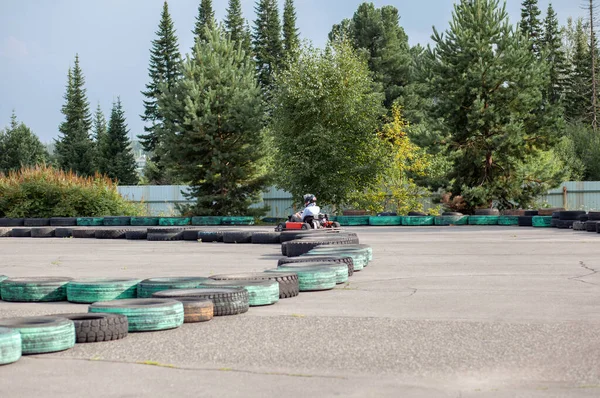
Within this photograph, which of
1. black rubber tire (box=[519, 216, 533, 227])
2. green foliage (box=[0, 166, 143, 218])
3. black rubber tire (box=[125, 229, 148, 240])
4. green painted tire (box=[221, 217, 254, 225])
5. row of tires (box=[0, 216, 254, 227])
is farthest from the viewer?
green foliage (box=[0, 166, 143, 218])

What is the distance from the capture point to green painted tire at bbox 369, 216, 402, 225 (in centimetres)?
3053

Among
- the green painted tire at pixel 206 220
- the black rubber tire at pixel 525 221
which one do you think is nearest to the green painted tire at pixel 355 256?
the black rubber tire at pixel 525 221

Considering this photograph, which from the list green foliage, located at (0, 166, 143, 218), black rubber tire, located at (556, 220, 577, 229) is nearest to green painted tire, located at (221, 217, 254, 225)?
green foliage, located at (0, 166, 143, 218)

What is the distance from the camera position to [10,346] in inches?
213

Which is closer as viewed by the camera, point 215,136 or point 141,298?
point 141,298

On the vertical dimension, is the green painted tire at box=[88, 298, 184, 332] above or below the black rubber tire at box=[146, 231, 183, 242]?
below

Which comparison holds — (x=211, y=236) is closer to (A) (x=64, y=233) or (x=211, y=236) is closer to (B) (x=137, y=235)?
(B) (x=137, y=235)

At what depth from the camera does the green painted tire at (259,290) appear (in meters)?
8.04

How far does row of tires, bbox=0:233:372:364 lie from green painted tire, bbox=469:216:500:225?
1808cm

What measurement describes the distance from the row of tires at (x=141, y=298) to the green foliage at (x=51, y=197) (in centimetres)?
2572

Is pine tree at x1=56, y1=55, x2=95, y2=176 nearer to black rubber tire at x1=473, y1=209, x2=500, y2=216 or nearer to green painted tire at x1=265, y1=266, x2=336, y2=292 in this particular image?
black rubber tire at x1=473, y1=209, x2=500, y2=216

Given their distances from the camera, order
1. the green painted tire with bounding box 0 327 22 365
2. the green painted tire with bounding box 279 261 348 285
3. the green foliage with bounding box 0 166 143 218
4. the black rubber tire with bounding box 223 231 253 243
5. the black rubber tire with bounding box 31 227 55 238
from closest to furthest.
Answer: the green painted tire with bounding box 0 327 22 365 → the green painted tire with bounding box 279 261 348 285 → the black rubber tire with bounding box 223 231 253 243 → the black rubber tire with bounding box 31 227 55 238 → the green foliage with bounding box 0 166 143 218

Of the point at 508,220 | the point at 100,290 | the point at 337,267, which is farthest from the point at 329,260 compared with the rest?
the point at 508,220

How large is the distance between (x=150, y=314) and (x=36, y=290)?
295cm
